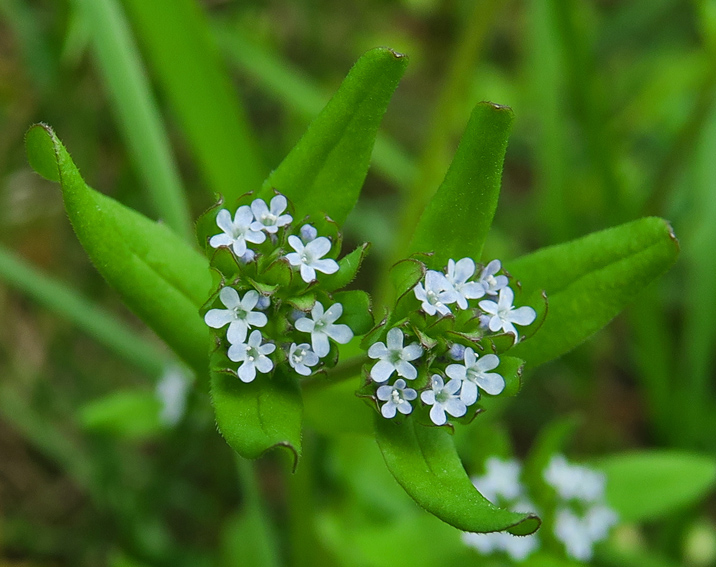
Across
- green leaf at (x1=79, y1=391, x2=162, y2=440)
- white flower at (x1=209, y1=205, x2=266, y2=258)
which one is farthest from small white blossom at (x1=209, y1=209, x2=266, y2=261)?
green leaf at (x1=79, y1=391, x2=162, y2=440)

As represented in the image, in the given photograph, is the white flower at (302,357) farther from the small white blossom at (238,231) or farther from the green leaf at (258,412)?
the small white blossom at (238,231)

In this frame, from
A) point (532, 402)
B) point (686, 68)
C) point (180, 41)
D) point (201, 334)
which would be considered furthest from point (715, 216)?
point (201, 334)

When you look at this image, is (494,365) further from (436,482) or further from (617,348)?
(617,348)

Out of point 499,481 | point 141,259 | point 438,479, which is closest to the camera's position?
point 438,479

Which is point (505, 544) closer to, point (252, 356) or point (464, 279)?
point (464, 279)

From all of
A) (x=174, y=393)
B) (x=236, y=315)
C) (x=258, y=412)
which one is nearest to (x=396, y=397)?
(x=258, y=412)

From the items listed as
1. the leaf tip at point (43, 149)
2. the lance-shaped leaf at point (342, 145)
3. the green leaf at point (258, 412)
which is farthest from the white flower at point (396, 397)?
the leaf tip at point (43, 149)
